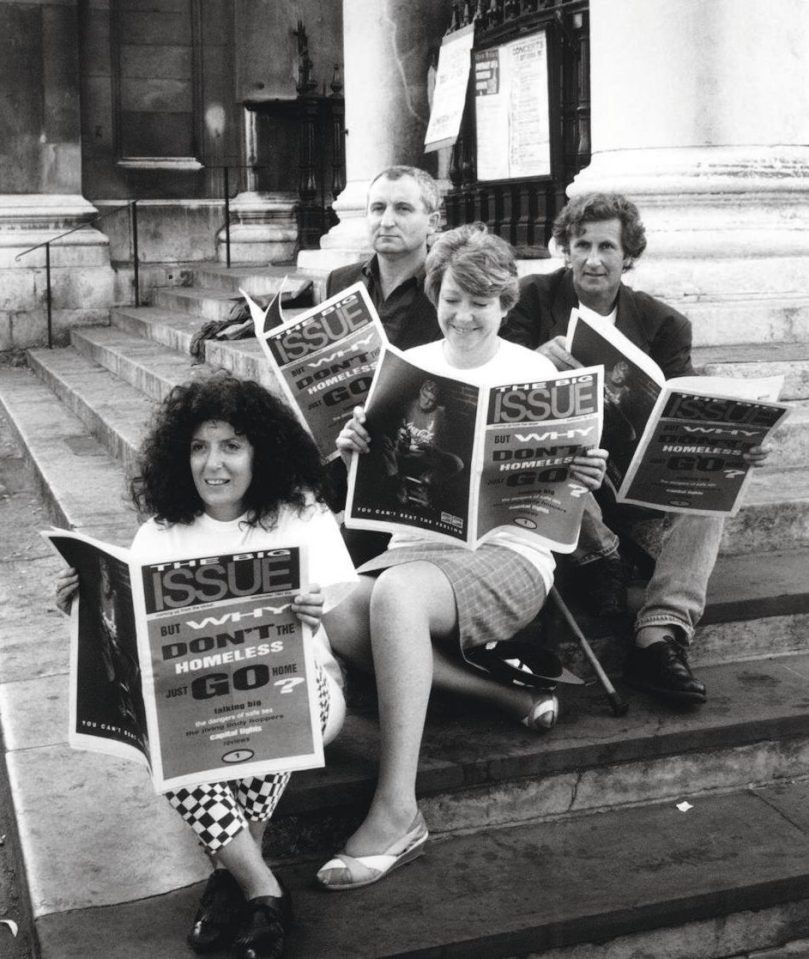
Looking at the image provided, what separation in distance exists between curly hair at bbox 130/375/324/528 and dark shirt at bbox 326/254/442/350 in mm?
899

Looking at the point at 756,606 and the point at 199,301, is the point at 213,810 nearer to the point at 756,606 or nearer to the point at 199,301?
the point at 756,606

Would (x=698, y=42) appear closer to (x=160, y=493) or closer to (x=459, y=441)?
(x=459, y=441)

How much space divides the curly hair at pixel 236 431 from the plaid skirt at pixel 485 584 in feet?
1.50

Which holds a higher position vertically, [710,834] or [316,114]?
[316,114]

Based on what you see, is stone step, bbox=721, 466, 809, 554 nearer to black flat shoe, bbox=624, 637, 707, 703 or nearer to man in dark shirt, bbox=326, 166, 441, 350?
black flat shoe, bbox=624, 637, 707, 703

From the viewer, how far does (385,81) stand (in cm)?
855

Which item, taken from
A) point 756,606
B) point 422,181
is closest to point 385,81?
point 422,181

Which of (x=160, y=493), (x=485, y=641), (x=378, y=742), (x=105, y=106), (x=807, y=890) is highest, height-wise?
(x=105, y=106)

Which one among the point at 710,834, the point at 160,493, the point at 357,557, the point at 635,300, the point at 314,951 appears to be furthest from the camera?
the point at 635,300

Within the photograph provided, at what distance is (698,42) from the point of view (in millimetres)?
5617

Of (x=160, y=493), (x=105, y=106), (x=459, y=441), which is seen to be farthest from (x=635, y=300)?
(x=105, y=106)

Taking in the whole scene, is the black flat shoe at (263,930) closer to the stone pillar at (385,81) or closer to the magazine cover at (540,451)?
the magazine cover at (540,451)

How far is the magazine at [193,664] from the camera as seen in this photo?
2740mm

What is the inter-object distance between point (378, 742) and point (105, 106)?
33.7ft
